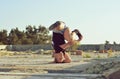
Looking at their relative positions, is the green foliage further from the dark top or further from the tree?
the dark top

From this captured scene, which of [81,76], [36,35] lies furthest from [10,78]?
[36,35]

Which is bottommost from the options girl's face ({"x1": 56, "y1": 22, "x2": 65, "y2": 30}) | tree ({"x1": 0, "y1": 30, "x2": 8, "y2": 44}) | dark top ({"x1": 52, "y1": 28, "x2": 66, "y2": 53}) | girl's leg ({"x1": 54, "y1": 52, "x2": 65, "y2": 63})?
girl's leg ({"x1": 54, "y1": 52, "x2": 65, "y2": 63})

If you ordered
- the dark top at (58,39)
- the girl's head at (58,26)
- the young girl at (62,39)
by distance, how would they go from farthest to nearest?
the dark top at (58,39), the girl's head at (58,26), the young girl at (62,39)

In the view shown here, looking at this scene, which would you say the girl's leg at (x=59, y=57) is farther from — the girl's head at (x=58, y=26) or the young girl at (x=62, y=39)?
the girl's head at (x=58, y=26)

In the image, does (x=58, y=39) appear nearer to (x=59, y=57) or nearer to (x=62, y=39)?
(x=62, y=39)

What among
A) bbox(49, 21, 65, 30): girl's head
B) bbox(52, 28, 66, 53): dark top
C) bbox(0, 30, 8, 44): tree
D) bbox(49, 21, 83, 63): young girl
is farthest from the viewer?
bbox(0, 30, 8, 44): tree

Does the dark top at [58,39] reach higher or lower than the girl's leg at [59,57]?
higher

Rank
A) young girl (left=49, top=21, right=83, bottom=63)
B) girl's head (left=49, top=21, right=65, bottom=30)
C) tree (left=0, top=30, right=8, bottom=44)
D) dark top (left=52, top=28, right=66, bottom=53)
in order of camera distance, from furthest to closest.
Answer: tree (left=0, top=30, right=8, bottom=44) < dark top (left=52, top=28, right=66, bottom=53) < girl's head (left=49, top=21, right=65, bottom=30) < young girl (left=49, top=21, right=83, bottom=63)

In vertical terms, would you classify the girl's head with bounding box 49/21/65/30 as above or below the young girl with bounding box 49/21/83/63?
above

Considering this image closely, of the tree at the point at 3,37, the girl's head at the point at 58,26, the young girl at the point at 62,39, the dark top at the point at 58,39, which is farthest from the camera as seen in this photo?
the tree at the point at 3,37

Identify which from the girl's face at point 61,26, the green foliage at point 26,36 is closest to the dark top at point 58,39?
the girl's face at point 61,26

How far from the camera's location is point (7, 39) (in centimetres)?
5228

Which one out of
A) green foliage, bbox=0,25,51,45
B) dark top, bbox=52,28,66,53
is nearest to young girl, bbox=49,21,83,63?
dark top, bbox=52,28,66,53

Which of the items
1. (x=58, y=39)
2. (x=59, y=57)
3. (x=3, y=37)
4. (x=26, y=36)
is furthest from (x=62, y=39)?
(x=26, y=36)
